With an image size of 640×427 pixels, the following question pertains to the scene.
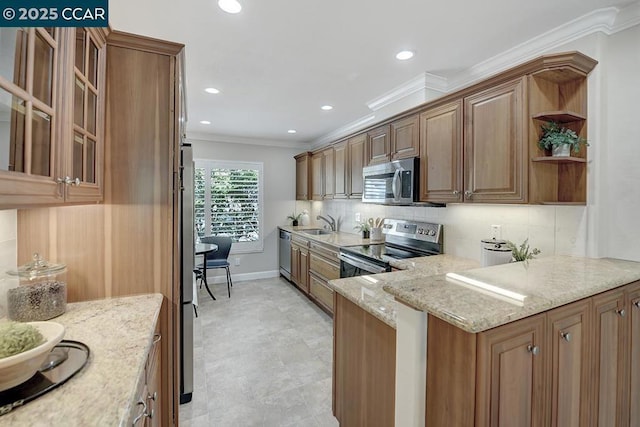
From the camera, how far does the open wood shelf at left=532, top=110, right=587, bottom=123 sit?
73.1 inches

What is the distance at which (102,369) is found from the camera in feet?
3.08

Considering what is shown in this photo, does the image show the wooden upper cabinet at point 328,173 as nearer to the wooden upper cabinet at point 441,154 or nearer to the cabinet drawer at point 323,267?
the cabinet drawer at point 323,267

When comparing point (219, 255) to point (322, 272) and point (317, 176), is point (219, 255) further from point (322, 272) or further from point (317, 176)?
point (317, 176)

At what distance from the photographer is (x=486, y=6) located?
1.74 metres

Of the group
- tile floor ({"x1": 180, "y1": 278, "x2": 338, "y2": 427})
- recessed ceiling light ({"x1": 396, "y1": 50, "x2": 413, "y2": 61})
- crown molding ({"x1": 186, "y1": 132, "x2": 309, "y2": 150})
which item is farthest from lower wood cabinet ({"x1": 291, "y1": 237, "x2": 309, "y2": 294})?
recessed ceiling light ({"x1": 396, "y1": 50, "x2": 413, "y2": 61})

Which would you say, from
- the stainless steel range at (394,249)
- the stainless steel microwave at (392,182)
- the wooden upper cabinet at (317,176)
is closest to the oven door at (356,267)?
the stainless steel range at (394,249)

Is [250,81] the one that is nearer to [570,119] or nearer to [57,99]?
[57,99]

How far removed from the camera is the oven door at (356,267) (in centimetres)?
275

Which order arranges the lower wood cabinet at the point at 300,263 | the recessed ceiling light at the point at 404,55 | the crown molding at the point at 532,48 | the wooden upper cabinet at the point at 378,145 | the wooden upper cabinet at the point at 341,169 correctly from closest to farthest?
the crown molding at the point at 532,48
the recessed ceiling light at the point at 404,55
the wooden upper cabinet at the point at 378,145
the wooden upper cabinet at the point at 341,169
the lower wood cabinet at the point at 300,263

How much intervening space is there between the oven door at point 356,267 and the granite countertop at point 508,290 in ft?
4.02

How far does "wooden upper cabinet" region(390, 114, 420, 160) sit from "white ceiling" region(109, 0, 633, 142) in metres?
0.40

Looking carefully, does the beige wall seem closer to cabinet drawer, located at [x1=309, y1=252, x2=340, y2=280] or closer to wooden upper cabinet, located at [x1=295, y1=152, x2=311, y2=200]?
cabinet drawer, located at [x1=309, y1=252, x2=340, y2=280]

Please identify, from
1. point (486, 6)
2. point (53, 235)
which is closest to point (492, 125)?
point (486, 6)

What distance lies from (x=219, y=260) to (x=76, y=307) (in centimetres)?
319
